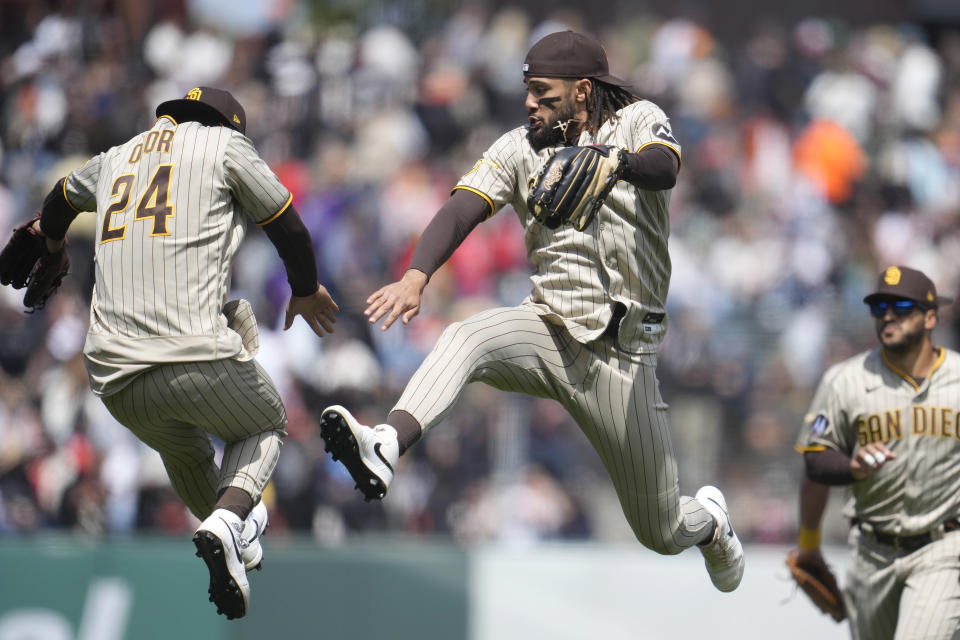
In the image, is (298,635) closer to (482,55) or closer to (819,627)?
(819,627)

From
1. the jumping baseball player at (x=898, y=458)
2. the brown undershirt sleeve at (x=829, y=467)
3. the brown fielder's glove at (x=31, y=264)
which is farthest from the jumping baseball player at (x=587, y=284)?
the brown fielder's glove at (x=31, y=264)

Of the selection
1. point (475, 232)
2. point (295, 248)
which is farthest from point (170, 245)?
point (475, 232)

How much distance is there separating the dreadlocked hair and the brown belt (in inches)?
112

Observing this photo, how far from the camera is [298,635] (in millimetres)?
10602

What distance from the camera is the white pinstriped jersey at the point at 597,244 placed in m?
6.23

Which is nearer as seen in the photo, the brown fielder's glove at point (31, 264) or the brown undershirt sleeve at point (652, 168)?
the brown undershirt sleeve at point (652, 168)

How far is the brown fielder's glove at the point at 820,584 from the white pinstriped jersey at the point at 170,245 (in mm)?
3812

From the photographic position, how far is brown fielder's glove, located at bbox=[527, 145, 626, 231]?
18.0 feet

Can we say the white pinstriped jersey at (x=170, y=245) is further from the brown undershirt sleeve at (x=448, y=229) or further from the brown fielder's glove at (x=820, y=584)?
the brown fielder's glove at (x=820, y=584)

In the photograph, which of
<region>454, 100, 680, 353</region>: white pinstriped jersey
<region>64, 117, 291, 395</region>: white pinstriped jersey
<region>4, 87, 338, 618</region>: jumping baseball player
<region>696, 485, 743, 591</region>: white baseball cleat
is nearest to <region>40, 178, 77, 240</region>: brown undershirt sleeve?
<region>4, 87, 338, 618</region>: jumping baseball player

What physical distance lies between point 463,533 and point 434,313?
2367 millimetres

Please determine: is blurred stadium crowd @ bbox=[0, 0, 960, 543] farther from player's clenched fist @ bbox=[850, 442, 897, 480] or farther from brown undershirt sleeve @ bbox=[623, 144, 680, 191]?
brown undershirt sleeve @ bbox=[623, 144, 680, 191]

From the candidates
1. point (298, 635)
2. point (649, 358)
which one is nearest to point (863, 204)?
point (298, 635)

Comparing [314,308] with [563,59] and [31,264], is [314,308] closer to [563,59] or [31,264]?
[31,264]
